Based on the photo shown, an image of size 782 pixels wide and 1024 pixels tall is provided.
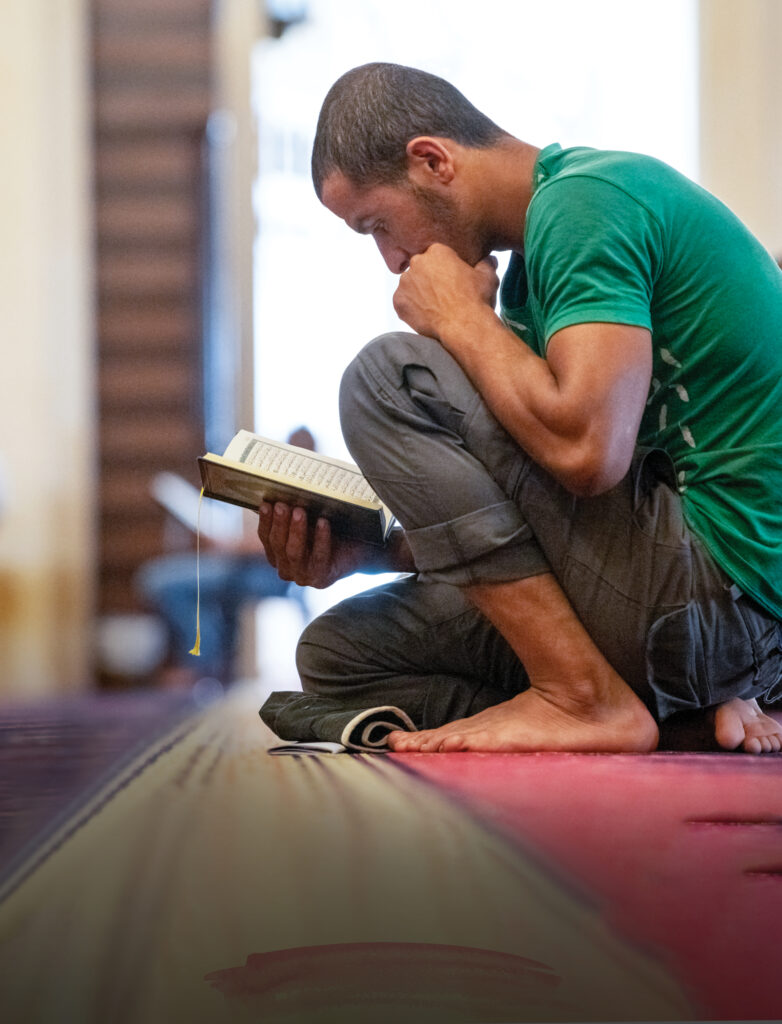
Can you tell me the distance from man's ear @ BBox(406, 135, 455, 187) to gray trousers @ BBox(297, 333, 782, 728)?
20 centimetres

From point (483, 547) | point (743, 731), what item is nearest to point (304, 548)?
point (483, 547)

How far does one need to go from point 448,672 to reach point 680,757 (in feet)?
0.98

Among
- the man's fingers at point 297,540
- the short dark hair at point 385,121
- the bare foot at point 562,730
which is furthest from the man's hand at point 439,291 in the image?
the bare foot at point 562,730

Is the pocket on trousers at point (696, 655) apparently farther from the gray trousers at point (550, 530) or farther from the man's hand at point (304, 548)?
the man's hand at point (304, 548)

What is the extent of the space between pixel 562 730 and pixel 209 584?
2301 millimetres

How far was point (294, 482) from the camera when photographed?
1.06 metres

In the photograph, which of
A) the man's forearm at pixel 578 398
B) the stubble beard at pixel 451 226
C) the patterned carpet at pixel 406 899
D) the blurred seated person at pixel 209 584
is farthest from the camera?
the blurred seated person at pixel 209 584

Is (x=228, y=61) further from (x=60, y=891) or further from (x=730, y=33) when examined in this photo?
(x=60, y=891)

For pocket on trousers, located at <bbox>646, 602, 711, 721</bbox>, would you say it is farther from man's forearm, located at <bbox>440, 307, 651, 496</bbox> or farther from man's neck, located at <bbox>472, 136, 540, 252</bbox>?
man's neck, located at <bbox>472, 136, 540, 252</bbox>

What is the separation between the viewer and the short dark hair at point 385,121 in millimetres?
1062

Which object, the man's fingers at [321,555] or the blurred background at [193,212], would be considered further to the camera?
the blurred background at [193,212]

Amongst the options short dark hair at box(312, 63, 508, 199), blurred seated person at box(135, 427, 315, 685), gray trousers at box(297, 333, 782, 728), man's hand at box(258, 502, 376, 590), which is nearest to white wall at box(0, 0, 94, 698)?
blurred seated person at box(135, 427, 315, 685)

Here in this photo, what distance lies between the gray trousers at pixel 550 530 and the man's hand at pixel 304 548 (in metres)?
0.16

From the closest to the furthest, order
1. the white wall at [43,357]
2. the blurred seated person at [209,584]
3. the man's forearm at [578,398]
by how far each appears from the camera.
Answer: the man's forearm at [578,398], the blurred seated person at [209,584], the white wall at [43,357]
